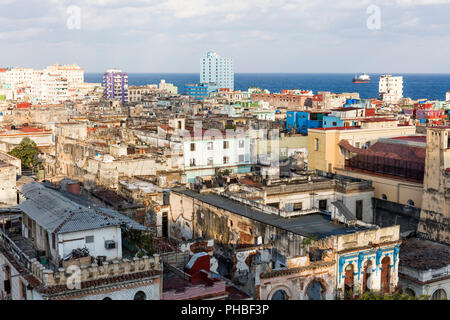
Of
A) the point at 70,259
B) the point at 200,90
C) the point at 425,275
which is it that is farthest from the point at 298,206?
the point at 200,90

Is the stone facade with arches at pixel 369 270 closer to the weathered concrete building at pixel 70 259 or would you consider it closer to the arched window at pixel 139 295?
the weathered concrete building at pixel 70 259

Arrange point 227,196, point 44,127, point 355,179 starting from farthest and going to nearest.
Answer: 1. point 44,127
2. point 355,179
3. point 227,196

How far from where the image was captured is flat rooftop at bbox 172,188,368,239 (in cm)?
2389

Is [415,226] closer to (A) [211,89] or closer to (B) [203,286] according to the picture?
(B) [203,286]

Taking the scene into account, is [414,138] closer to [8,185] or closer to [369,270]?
[369,270]

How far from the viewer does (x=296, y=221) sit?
2581 centimetres

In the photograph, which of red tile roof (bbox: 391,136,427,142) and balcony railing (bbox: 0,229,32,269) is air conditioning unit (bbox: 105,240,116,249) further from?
red tile roof (bbox: 391,136,427,142)

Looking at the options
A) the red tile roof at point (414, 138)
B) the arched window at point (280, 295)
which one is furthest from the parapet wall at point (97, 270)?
the red tile roof at point (414, 138)

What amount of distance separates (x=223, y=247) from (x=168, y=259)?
19.8 feet

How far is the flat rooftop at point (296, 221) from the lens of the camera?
941 inches

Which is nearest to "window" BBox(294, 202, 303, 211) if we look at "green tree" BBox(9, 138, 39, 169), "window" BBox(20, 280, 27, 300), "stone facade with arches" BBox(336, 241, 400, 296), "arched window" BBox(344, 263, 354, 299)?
"stone facade with arches" BBox(336, 241, 400, 296)

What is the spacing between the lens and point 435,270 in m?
22.9
